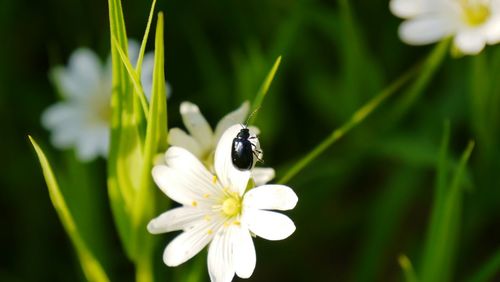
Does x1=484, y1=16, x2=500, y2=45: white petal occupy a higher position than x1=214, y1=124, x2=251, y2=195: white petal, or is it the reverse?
x1=484, y1=16, x2=500, y2=45: white petal

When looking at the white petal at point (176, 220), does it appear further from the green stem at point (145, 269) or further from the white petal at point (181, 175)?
the green stem at point (145, 269)

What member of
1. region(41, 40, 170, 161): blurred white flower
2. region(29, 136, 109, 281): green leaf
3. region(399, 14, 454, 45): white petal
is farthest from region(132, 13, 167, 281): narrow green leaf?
region(399, 14, 454, 45): white petal

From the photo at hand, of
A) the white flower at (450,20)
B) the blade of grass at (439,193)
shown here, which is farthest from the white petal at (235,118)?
the white flower at (450,20)

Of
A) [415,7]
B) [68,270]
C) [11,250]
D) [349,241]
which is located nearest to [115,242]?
[68,270]

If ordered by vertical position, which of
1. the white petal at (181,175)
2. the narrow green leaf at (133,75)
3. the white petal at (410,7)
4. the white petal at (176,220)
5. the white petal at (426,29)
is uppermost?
the white petal at (410,7)

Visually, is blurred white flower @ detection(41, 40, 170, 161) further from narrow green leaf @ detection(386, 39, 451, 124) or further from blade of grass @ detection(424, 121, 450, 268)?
blade of grass @ detection(424, 121, 450, 268)

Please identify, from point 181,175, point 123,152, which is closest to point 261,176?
point 181,175
